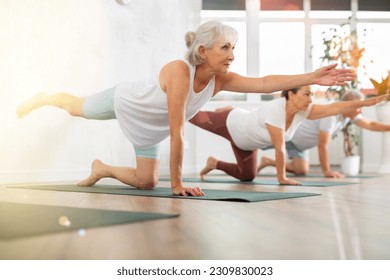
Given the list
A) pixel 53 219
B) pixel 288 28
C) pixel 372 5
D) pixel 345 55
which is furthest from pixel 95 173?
pixel 372 5

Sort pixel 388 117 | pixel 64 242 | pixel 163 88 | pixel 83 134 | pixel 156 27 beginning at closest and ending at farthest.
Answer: pixel 64 242, pixel 163 88, pixel 83 134, pixel 156 27, pixel 388 117

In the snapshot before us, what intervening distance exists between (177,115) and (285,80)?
398mm

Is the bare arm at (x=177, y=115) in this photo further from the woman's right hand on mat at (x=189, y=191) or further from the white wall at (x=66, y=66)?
the white wall at (x=66, y=66)

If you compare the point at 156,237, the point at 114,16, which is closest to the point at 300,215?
the point at 156,237

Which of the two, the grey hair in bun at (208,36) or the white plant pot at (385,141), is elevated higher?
the grey hair in bun at (208,36)

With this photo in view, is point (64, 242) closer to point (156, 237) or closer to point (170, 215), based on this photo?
point (156, 237)

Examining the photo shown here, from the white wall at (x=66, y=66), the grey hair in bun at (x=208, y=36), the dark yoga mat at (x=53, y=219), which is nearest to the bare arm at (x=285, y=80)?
the grey hair in bun at (x=208, y=36)

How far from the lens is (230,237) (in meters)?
0.96

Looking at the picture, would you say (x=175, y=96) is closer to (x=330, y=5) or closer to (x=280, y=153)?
(x=280, y=153)

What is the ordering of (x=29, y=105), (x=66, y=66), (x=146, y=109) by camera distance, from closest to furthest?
(x=146, y=109), (x=29, y=105), (x=66, y=66)

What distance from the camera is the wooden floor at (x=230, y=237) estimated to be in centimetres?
82

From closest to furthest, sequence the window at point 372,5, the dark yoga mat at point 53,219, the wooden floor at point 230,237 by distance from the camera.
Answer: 1. the wooden floor at point 230,237
2. the dark yoga mat at point 53,219
3. the window at point 372,5
